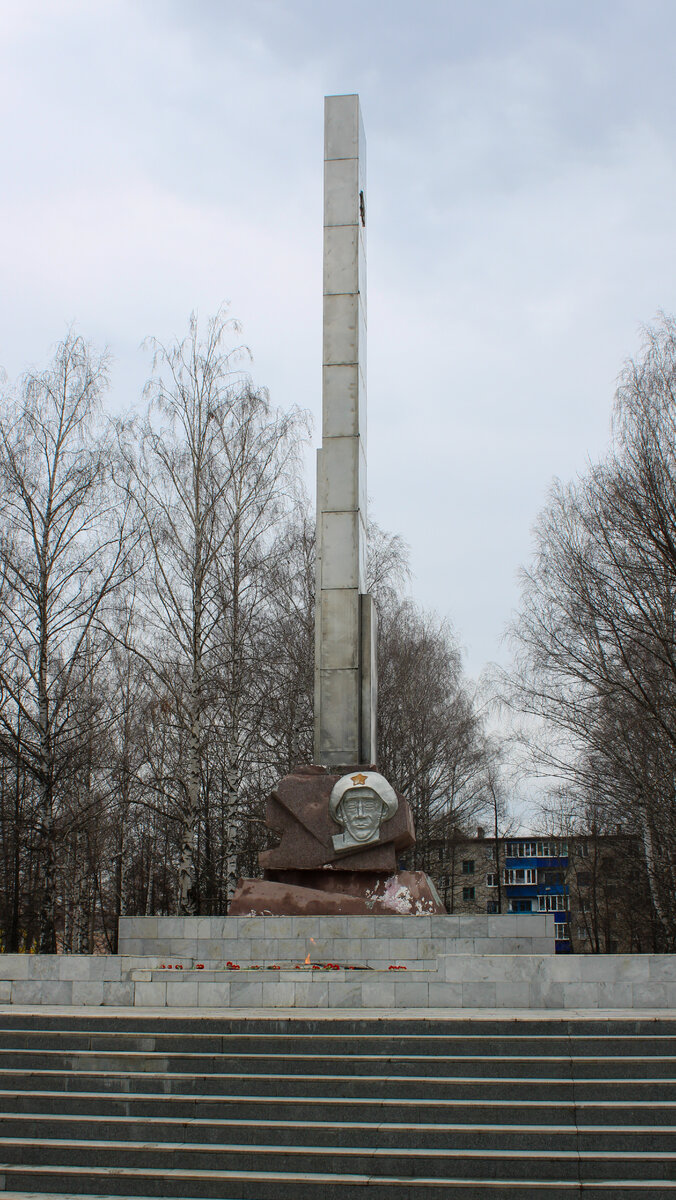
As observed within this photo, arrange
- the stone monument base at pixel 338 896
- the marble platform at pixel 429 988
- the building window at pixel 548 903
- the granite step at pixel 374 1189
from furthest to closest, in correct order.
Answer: the building window at pixel 548 903 < the stone monument base at pixel 338 896 < the marble platform at pixel 429 988 < the granite step at pixel 374 1189

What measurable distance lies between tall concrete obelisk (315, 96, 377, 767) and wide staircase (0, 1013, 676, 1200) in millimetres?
5628

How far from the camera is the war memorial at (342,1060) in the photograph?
18.5 ft

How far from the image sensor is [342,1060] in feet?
21.8

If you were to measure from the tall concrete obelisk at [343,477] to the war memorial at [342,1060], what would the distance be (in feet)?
5.58

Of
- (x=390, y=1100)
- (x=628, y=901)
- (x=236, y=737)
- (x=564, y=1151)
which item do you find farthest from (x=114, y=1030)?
(x=628, y=901)

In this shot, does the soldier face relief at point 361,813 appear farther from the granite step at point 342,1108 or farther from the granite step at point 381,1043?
the granite step at point 342,1108

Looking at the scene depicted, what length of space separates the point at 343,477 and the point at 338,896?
489 centimetres

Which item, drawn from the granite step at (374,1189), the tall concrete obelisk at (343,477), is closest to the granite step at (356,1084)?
the granite step at (374,1189)

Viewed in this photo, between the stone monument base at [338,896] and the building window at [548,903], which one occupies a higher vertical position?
the stone monument base at [338,896]

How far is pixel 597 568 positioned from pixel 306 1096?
12.6m

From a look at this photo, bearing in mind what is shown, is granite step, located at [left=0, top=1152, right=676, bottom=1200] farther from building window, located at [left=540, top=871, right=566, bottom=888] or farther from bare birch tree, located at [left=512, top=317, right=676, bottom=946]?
building window, located at [left=540, top=871, right=566, bottom=888]

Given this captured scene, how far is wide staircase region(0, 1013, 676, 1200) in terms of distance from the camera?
5516 millimetres

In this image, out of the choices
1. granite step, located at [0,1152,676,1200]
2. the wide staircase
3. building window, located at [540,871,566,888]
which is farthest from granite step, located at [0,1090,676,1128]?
building window, located at [540,871,566,888]

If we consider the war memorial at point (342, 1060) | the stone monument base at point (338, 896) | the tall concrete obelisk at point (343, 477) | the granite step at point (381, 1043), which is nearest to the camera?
the war memorial at point (342, 1060)
